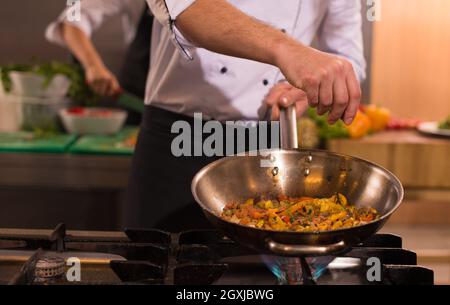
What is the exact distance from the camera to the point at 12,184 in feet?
9.49

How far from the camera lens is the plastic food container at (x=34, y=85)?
9.76 feet

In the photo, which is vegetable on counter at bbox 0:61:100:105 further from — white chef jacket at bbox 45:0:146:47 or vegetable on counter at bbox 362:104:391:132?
vegetable on counter at bbox 362:104:391:132

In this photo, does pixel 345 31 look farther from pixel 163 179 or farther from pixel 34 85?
pixel 34 85

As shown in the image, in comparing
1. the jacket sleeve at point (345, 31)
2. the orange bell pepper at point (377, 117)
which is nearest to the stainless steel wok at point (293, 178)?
the jacket sleeve at point (345, 31)

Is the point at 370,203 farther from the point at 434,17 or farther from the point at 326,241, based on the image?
the point at 434,17

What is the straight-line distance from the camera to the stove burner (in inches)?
43.4

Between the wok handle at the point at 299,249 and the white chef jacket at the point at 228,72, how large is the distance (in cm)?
77

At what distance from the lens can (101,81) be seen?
2986 mm

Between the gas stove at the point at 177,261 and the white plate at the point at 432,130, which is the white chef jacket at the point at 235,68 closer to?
the gas stove at the point at 177,261

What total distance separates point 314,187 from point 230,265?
0.71ft

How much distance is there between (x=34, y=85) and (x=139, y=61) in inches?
18.2

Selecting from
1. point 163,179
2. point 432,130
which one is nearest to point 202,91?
point 163,179

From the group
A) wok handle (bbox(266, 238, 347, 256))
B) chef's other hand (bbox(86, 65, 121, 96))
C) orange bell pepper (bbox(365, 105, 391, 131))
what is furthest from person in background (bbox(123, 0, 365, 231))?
orange bell pepper (bbox(365, 105, 391, 131))
